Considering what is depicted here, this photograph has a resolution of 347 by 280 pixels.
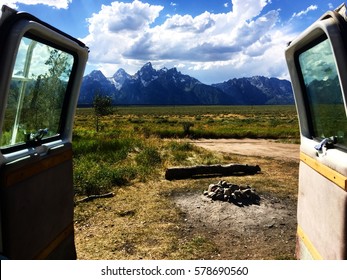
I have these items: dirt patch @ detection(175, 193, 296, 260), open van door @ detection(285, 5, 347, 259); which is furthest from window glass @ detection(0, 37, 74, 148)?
dirt patch @ detection(175, 193, 296, 260)

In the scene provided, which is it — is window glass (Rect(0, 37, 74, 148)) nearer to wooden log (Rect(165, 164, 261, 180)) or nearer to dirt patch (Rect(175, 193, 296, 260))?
dirt patch (Rect(175, 193, 296, 260))

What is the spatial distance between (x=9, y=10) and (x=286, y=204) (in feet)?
24.5

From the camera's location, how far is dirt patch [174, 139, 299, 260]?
600cm

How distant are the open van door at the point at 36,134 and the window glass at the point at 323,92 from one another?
2.64 meters

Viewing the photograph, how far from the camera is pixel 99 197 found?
30.3 feet

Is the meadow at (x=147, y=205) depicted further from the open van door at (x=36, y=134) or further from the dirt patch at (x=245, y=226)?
the open van door at (x=36, y=134)

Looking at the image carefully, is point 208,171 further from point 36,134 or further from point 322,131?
point 36,134

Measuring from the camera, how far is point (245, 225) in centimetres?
712

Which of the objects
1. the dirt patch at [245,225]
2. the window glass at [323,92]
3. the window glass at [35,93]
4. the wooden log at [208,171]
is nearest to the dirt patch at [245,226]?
the dirt patch at [245,225]
